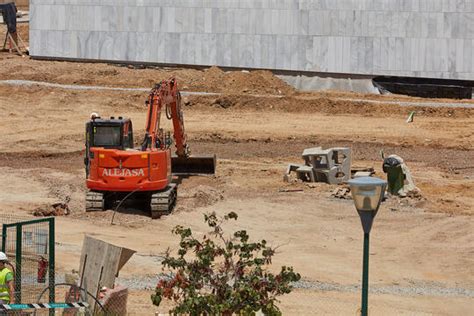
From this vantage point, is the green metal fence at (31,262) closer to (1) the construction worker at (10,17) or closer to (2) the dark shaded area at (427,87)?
(2) the dark shaded area at (427,87)

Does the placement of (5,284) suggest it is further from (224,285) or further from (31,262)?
(224,285)

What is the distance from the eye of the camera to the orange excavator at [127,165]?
2975 cm

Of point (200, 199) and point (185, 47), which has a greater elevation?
point (185, 47)

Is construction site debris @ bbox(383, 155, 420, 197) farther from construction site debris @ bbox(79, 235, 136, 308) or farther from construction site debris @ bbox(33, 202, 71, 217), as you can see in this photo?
construction site debris @ bbox(79, 235, 136, 308)

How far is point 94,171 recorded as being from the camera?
98.5 ft

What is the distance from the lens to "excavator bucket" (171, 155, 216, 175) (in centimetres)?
3656

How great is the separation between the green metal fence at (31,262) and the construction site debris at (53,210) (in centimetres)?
1078

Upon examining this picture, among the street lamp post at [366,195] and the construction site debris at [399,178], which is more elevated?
the street lamp post at [366,195]

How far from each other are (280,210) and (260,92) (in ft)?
74.2

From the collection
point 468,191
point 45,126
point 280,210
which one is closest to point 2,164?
point 45,126

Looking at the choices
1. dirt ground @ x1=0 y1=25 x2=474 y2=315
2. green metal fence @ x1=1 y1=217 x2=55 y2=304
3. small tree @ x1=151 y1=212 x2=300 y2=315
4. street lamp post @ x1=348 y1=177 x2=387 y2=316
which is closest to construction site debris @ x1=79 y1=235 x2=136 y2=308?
green metal fence @ x1=1 y1=217 x2=55 y2=304

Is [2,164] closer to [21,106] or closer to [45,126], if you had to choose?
[45,126]

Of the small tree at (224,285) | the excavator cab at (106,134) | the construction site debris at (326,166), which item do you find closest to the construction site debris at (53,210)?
the excavator cab at (106,134)

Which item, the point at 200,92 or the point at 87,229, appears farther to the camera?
the point at 200,92
